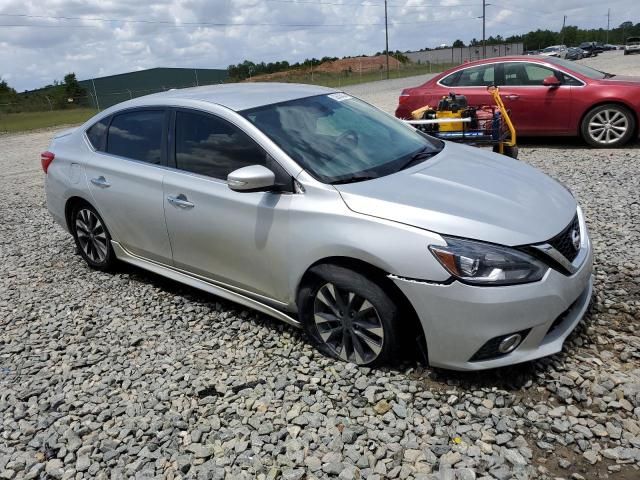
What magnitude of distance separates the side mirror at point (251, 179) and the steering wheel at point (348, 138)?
0.68 metres

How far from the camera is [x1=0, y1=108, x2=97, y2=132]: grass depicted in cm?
2783

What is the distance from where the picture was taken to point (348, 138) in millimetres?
3834

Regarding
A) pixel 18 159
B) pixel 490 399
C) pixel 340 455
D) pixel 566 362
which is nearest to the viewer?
pixel 340 455

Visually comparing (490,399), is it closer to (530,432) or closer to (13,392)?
(530,432)

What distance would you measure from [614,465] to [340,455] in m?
1.23

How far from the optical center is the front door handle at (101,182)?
15.1 ft

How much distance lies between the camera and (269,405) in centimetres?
312

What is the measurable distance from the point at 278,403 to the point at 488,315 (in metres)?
1.25

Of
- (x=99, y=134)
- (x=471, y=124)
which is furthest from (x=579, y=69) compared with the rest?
(x=99, y=134)

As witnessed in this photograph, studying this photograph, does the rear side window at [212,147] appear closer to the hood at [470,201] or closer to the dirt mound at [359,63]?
the hood at [470,201]

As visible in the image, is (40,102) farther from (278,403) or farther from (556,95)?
(278,403)

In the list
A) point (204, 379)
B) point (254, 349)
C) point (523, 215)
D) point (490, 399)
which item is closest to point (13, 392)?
point (204, 379)

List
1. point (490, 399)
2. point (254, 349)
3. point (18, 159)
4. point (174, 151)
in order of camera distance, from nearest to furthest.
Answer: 1. point (490, 399)
2. point (254, 349)
3. point (174, 151)
4. point (18, 159)

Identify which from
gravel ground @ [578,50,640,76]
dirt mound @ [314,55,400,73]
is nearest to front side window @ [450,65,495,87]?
gravel ground @ [578,50,640,76]
